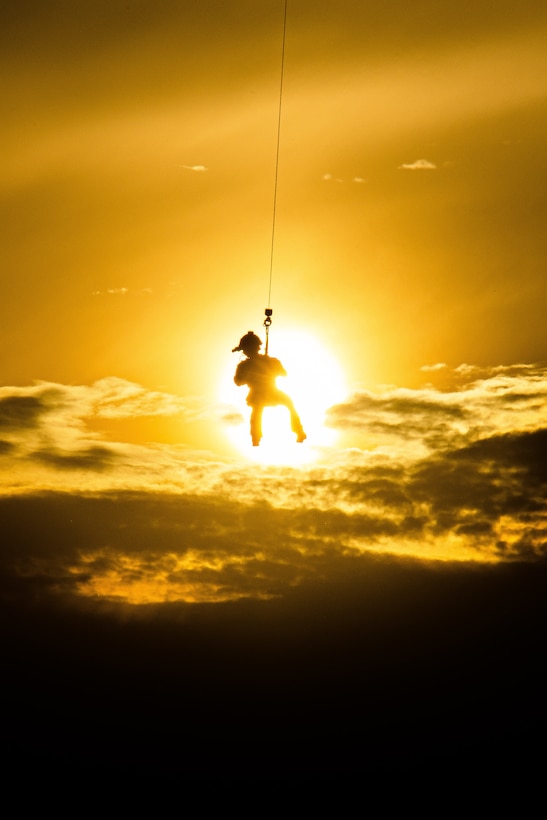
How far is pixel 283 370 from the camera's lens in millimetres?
22875

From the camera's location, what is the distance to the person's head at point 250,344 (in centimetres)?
2252

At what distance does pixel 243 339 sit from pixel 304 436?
2.41 m

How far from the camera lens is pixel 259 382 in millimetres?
22875

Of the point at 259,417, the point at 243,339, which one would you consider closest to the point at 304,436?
the point at 259,417

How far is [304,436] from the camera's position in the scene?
23406mm

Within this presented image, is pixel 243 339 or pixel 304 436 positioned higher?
pixel 243 339

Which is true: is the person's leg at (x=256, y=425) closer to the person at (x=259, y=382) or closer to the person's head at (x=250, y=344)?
the person at (x=259, y=382)

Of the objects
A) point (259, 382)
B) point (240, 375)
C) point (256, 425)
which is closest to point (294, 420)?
point (256, 425)

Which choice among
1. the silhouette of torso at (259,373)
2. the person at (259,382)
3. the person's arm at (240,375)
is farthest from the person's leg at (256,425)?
the person's arm at (240,375)

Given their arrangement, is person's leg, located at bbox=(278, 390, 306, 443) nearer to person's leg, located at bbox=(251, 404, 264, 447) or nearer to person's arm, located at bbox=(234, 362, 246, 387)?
person's leg, located at bbox=(251, 404, 264, 447)

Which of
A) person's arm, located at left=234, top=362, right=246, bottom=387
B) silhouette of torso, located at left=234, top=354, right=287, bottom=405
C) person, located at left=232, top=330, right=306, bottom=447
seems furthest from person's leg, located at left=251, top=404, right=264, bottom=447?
person's arm, located at left=234, top=362, right=246, bottom=387

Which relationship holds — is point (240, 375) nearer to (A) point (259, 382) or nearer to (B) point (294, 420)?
(A) point (259, 382)

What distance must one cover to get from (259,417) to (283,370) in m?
1.15

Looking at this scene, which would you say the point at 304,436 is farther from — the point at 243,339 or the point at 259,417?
the point at 243,339
